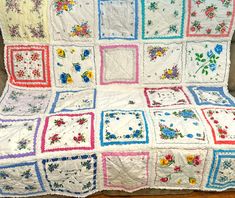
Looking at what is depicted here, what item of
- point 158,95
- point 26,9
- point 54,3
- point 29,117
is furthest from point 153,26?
point 29,117

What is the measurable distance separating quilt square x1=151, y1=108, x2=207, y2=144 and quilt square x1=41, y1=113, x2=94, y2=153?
35 cm

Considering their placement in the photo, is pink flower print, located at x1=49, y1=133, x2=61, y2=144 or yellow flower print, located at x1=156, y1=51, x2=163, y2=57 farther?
yellow flower print, located at x1=156, y1=51, x2=163, y2=57

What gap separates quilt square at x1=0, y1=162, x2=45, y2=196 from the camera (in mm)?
1400

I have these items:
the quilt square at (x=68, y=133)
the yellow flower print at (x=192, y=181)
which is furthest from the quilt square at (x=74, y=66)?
the yellow flower print at (x=192, y=181)

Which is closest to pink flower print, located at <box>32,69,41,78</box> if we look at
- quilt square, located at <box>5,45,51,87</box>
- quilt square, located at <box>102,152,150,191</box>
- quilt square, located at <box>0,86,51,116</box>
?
quilt square, located at <box>5,45,51,87</box>

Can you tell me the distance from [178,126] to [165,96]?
34 centimetres

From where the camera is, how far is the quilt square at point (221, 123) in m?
1.45

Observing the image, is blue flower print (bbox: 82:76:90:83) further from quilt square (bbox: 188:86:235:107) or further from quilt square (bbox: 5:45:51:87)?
quilt square (bbox: 188:86:235:107)

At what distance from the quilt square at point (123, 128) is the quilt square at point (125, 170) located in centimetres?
6

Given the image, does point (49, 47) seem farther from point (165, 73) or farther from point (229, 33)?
point (229, 33)

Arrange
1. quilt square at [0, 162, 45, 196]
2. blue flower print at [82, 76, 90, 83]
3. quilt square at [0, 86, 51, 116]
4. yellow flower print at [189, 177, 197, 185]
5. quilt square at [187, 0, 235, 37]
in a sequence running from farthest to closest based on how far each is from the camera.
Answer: blue flower print at [82, 76, 90, 83] < quilt square at [187, 0, 235, 37] < quilt square at [0, 86, 51, 116] < yellow flower print at [189, 177, 197, 185] < quilt square at [0, 162, 45, 196]

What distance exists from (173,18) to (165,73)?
0.34m

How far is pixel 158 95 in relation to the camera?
71.9 inches

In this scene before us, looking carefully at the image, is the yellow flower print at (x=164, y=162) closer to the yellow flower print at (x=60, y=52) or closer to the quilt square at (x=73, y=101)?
the quilt square at (x=73, y=101)
